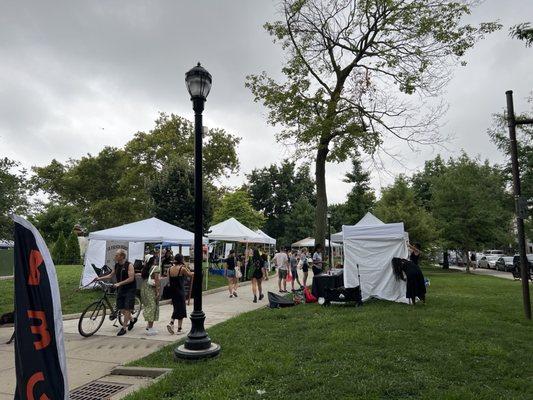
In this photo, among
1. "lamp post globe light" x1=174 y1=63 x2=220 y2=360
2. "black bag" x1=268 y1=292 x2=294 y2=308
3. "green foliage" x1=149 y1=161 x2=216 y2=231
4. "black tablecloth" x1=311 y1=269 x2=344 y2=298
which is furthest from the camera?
"green foliage" x1=149 y1=161 x2=216 y2=231

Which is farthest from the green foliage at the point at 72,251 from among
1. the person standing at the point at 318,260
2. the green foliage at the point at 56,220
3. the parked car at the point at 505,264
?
the parked car at the point at 505,264

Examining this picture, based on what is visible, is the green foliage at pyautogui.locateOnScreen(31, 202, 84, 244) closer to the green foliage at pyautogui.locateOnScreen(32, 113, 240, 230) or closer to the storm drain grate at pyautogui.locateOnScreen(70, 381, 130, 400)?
the green foliage at pyautogui.locateOnScreen(32, 113, 240, 230)

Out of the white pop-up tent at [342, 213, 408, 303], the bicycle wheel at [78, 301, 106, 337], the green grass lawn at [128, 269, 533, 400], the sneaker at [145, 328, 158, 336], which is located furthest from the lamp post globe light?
the white pop-up tent at [342, 213, 408, 303]

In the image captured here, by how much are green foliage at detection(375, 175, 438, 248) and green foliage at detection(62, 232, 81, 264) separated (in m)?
26.8

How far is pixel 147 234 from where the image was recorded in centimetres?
1505

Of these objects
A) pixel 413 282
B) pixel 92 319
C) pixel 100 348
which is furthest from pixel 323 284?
pixel 100 348

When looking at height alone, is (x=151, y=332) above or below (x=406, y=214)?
below

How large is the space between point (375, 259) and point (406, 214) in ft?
68.3

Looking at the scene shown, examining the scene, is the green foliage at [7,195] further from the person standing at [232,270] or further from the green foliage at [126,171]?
the green foliage at [126,171]

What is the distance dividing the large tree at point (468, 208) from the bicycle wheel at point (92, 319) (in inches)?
1158

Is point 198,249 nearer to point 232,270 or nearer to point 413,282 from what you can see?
point 413,282

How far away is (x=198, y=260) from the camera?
682 centimetres

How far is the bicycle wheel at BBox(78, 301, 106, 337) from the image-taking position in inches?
327

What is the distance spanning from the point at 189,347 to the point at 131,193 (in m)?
37.5
